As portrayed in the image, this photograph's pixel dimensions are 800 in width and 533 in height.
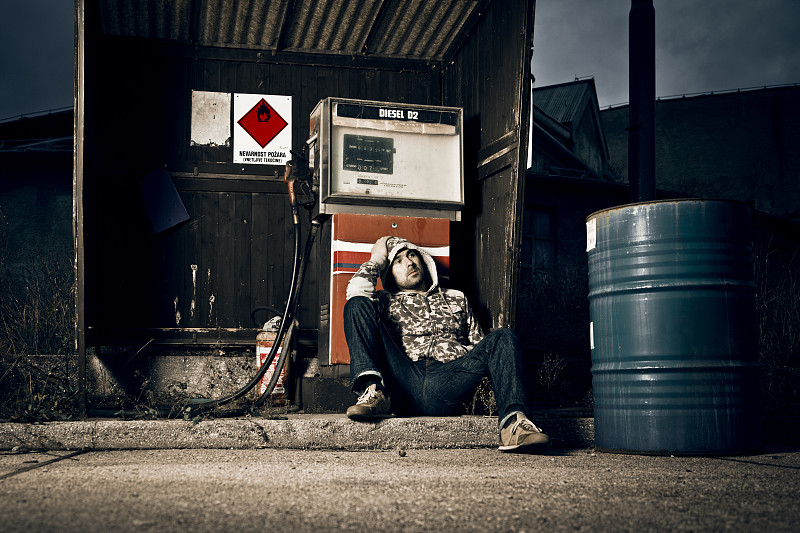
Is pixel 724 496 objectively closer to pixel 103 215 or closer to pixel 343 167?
pixel 343 167

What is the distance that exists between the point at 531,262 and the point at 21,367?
36.8ft

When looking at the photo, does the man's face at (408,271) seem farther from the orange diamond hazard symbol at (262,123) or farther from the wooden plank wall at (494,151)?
the orange diamond hazard symbol at (262,123)

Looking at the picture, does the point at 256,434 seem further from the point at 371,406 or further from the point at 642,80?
the point at 642,80

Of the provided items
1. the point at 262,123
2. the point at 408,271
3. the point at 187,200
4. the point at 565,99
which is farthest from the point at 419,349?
the point at 565,99

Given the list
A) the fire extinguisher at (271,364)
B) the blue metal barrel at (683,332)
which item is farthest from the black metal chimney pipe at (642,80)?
the fire extinguisher at (271,364)

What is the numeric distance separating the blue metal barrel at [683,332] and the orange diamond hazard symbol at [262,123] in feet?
11.2

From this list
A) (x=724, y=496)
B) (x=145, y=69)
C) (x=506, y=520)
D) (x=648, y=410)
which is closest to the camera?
(x=506, y=520)

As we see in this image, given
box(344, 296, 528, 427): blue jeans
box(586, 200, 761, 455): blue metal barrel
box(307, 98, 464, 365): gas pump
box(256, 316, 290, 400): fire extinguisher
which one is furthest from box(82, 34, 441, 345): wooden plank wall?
box(586, 200, 761, 455): blue metal barrel

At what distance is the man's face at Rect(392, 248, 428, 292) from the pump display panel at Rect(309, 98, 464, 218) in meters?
0.56

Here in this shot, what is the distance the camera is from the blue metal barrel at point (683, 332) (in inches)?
169

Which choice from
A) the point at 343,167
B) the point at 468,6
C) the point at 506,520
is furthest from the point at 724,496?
the point at 468,6

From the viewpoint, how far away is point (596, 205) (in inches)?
639

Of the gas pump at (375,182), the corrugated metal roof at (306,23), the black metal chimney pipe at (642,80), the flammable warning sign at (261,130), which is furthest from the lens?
the black metal chimney pipe at (642,80)

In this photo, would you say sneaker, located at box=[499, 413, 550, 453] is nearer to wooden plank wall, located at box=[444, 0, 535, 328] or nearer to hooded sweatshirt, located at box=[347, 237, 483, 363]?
hooded sweatshirt, located at box=[347, 237, 483, 363]
